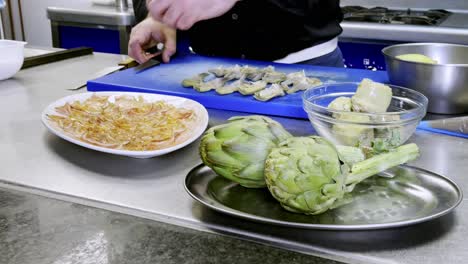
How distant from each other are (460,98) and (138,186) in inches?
23.1

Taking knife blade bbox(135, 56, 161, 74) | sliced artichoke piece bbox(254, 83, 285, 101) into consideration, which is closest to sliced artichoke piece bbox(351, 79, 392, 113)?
sliced artichoke piece bbox(254, 83, 285, 101)

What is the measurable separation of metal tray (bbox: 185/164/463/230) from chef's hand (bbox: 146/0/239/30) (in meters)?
0.53

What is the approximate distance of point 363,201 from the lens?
1.96 feet

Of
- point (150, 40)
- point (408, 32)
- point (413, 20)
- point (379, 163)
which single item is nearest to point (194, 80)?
point (150, 40)

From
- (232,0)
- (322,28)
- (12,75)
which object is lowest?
(12,75)

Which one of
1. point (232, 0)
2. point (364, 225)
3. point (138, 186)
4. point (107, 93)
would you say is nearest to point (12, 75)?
point (107, 93)

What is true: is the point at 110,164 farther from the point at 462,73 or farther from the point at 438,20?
the point at 438,20

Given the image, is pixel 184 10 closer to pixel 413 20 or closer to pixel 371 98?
pixel 371 98

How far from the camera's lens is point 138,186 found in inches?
27.1

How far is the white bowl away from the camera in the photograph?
1210 millimetres

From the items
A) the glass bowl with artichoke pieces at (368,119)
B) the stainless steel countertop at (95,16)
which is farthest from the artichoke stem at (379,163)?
the stainless steel countertop at (95,16)

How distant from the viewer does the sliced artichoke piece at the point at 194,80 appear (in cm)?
110

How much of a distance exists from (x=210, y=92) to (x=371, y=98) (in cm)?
35

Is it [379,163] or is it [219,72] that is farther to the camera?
[219,72]
